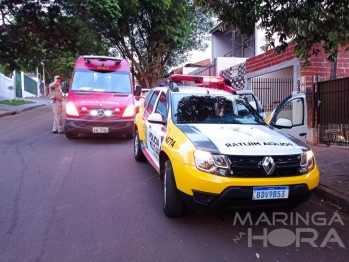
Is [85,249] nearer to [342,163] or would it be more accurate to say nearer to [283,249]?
[283,249]

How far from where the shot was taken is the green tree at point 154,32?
20656mm

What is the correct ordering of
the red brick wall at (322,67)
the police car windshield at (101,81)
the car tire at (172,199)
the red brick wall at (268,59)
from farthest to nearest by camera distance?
1. the red brick wall at (268,59)
2. the red brick wall at (322,67)
3. the police car windshield at (101,81)
4. the car tire at (172,199)

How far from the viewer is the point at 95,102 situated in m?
9.07

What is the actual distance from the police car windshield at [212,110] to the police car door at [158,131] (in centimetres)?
27

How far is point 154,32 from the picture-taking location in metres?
23.0

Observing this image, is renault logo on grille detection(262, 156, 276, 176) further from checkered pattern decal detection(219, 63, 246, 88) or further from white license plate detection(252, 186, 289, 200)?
checkered pattern decal detection(219, 63, 246, 88)

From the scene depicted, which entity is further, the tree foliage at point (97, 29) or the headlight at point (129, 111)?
the tree foliage at point (97, 29)

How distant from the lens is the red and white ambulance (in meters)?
9.00

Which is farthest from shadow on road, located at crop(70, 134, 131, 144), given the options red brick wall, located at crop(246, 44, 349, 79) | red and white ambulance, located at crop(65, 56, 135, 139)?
Answer: red brick wall, located at crop(246, 44, 349, 79)

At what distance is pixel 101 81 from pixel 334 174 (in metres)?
6.79

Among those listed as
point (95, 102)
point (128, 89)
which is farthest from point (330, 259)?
point (128, 89)

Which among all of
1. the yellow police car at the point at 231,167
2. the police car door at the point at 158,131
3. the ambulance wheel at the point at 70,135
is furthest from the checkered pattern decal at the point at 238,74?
the yellow police car at the point at 231,167

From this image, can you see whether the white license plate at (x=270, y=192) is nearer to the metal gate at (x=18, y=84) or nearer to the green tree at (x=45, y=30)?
the green tree at (x=45, y=30)

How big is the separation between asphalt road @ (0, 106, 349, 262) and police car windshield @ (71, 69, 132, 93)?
4.12m
